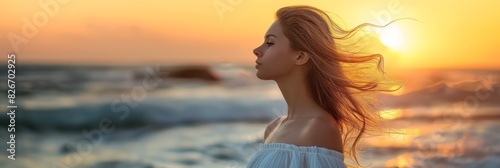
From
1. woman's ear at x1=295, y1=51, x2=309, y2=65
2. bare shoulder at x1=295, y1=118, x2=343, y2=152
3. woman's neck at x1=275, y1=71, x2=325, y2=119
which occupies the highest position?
woman's ear at x1=295, y1=51, x2=309, y2=65

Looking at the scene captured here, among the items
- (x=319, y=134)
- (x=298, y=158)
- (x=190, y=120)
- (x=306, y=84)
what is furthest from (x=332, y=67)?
(x=190, y=120)

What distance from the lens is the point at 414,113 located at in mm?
13461

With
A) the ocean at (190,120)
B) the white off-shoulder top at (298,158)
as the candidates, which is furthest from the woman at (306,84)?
the ocean at (190,120)

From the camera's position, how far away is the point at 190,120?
13492 millimetres

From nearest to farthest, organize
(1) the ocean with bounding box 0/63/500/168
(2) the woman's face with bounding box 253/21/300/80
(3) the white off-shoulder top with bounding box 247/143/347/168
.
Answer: (3) the white off-shoulder top with bounding box 247/143/347/168, (2) the woman's face with bounding box 253/21/300/80, (1) the ocean with bounding box 0/63/500/168

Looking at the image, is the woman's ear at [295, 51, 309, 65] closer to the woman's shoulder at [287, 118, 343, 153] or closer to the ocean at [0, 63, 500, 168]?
the woman's shoulder at [287, 118, 343, 153]

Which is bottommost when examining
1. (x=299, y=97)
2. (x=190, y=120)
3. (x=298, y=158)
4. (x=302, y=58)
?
(x=298, y=158)

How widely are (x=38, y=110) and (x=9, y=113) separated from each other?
558 millimetres

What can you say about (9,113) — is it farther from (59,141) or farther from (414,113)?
(414,113)

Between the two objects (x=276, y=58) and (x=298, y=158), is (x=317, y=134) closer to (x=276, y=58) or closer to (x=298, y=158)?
(x=298, y=158)

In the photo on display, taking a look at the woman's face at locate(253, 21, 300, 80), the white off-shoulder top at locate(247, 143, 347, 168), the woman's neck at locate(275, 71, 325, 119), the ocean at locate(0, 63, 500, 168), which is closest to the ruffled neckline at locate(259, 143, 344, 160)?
the white off-shoulder top at locate(247, 143, 347, 168)

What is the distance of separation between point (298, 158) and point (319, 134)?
12cm

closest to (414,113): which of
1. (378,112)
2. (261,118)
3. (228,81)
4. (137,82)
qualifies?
(261,118)

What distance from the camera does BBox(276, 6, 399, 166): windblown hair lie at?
135 inches
